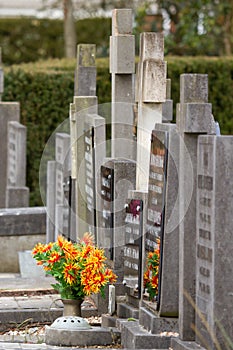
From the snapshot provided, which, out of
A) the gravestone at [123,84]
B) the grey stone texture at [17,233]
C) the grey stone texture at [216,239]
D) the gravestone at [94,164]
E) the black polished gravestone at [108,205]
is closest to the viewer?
the grey stone texture at [216,239]

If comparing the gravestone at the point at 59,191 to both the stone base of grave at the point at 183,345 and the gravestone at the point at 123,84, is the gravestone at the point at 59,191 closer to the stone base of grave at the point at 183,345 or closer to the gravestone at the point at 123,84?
the gravestone at the point at 123,84

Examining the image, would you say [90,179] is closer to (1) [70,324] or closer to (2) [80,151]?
(2) [80,151]

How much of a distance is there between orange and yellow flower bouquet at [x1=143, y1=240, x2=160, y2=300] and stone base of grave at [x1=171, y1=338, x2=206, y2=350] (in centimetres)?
60

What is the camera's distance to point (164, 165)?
28.3 ft

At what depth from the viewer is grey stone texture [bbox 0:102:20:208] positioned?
1784cm

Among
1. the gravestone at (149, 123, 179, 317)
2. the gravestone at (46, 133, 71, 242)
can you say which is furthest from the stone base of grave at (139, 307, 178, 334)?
the gravestone at (46, 133, 71, 242)

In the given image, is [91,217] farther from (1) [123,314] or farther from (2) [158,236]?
(2) [158,236]

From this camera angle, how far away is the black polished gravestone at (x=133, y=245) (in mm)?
9469

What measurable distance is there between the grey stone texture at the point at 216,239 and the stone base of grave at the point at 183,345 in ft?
0.31

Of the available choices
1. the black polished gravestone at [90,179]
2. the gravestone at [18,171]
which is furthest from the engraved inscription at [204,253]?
the gravestone at [18,171]

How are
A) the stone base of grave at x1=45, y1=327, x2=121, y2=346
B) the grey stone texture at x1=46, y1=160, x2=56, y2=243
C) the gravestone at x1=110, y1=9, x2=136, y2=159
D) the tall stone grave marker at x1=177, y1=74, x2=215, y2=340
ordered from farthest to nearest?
the grey stone texture at x1=46, y1=160, x2=56, y2=243, the gravestone at x1=110, y1=9, x2=136, y2=159, the stone base of grave at x1=45, y1=327, x2=121, y2=346, the tall stone grave marker at x1=177, y1=74, x2=215, y2=340

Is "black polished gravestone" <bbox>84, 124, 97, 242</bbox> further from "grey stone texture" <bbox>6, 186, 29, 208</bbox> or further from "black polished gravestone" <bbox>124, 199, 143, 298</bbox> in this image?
"grey stone texture" <bbox>6, 186, 29, 208</bbox>

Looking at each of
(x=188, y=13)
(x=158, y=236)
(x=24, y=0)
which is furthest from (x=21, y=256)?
(x=24, y=0)

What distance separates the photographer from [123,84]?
442 inches
